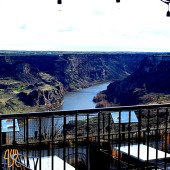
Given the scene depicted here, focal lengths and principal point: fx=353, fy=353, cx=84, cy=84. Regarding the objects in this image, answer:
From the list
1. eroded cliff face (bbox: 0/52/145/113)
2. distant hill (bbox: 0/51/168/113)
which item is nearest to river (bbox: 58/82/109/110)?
distant hill (bbox: 0/51/168/113)

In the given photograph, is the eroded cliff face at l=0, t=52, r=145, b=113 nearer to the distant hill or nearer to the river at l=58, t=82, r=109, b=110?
the distant hill

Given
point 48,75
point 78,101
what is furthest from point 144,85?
point 48,75

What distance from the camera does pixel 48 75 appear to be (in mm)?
144500

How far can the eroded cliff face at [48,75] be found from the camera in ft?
369

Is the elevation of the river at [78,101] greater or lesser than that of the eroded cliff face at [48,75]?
lesser

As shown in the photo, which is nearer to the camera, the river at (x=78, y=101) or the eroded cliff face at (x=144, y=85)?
the river at (x=78, y=101)

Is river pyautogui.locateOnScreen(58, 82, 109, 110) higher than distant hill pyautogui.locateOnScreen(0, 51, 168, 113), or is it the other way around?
distant hill pyautogui.locateOnScreen(0, 51, 168, 113)

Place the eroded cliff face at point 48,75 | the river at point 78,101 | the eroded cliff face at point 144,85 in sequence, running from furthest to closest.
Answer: the eroded cliff face at point 48,75 < the eroded cliff face at point 144,85 < the river at point 78,101

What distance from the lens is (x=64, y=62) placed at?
6078 inches

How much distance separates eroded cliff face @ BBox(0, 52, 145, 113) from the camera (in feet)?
Result: 369

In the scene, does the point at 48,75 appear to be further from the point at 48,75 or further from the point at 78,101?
the point at 78,101

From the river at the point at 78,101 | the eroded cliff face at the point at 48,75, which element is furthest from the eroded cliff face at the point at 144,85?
the eroded cliff face at the point at 48,75

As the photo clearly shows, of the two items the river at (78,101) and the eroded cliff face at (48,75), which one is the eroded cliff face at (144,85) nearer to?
the river at (78,101)

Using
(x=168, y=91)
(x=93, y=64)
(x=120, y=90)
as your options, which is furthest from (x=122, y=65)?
(x=168, y=91)
